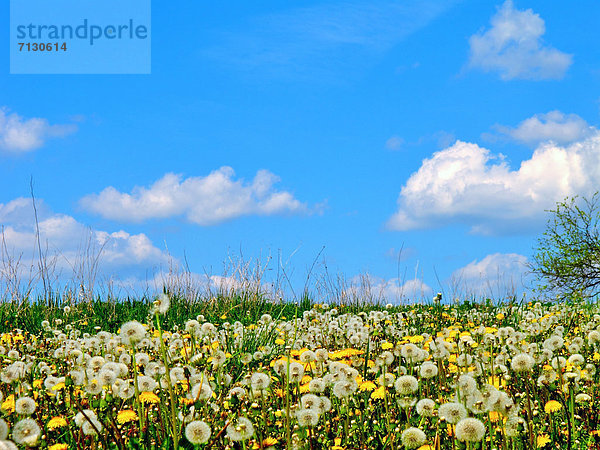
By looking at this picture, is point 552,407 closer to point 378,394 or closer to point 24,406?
point 378,394

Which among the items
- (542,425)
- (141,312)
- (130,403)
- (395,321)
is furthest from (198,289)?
(542,425)

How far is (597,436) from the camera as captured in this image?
3.44m

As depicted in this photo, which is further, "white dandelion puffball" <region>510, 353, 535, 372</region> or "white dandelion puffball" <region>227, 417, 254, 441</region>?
"white dandelion puffball" <region>510, 353, 535, 372</region>

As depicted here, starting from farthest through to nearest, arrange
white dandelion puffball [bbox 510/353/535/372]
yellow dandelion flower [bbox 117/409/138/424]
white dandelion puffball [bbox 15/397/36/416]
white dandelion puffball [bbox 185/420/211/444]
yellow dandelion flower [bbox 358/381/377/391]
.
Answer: yellow dandelion flower [bbox 358/381/377/391] < yellow dandelion flower [bbox 117/409/138/424] < white dandelion puffball [bbox 510/353/535/372] < white dandelion puffball [bbox 15/397/36/416] < white dandelion puffball [bbox 185/420/211/444]

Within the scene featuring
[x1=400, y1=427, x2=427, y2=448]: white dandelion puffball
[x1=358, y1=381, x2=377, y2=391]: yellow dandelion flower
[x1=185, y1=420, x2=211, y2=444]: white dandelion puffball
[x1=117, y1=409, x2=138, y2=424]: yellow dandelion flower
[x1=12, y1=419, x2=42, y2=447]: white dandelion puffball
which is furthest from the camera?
[x1=358, y1=381, x2=377, y2=391]: yellow dandelion flower

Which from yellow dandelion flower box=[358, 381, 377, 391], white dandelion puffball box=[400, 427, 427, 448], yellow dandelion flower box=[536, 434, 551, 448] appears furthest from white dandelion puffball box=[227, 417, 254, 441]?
yellow dandelion flower box=[536, 434, 551, 448]

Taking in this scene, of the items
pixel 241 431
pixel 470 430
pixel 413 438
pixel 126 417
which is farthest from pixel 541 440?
pixel 126 417

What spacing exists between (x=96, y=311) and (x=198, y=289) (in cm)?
235

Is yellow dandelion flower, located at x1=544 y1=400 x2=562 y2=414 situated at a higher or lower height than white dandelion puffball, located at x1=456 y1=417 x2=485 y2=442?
lower

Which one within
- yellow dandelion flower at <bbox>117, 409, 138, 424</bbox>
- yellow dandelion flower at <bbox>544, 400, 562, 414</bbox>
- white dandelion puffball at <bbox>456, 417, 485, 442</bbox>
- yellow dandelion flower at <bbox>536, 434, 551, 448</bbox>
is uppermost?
yellow dandelion flower at <bbox>117, 409, 138, 424</bbox>

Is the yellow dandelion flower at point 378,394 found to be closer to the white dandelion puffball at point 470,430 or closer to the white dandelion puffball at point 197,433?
the white dandelion puffball at point 470,430

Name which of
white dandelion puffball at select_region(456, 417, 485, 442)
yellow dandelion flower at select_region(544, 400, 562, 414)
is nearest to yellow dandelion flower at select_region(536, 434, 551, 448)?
yellow dandelion flower at select_region(544, 400, 562, 414)

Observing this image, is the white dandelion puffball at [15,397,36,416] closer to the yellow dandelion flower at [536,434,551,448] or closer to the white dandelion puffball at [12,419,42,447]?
the white dandelion puffball at [12,419,42,447]

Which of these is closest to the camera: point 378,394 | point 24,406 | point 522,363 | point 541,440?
point 24,406
